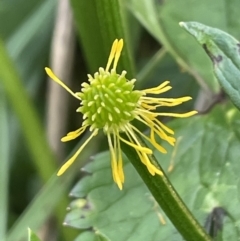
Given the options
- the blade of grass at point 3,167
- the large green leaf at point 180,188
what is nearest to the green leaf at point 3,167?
the blade of grass at point 3,167

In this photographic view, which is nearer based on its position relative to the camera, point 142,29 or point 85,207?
point 85,207

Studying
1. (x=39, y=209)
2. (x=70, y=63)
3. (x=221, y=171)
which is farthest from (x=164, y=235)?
(x=70, y=63)

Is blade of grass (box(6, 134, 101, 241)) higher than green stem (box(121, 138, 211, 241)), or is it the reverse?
green stem (box(121, 138, 211, 241))

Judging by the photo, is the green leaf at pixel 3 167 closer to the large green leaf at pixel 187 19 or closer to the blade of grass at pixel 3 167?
the blade of grass at pixel 3 167

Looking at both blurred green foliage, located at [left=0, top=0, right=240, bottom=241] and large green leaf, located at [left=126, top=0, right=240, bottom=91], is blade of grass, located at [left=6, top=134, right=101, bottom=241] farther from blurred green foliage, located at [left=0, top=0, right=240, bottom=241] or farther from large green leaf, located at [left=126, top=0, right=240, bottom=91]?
large green leaf, located at [left=126, top=0, right=240, bottom=91]

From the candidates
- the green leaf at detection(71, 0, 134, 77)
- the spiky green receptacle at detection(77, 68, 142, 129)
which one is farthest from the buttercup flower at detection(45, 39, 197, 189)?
the green leaf at detection(71, 0, 134, 77)

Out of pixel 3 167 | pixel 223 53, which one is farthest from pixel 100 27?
pixel 3 167

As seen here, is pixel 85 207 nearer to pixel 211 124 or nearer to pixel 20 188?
pixel 211 124
